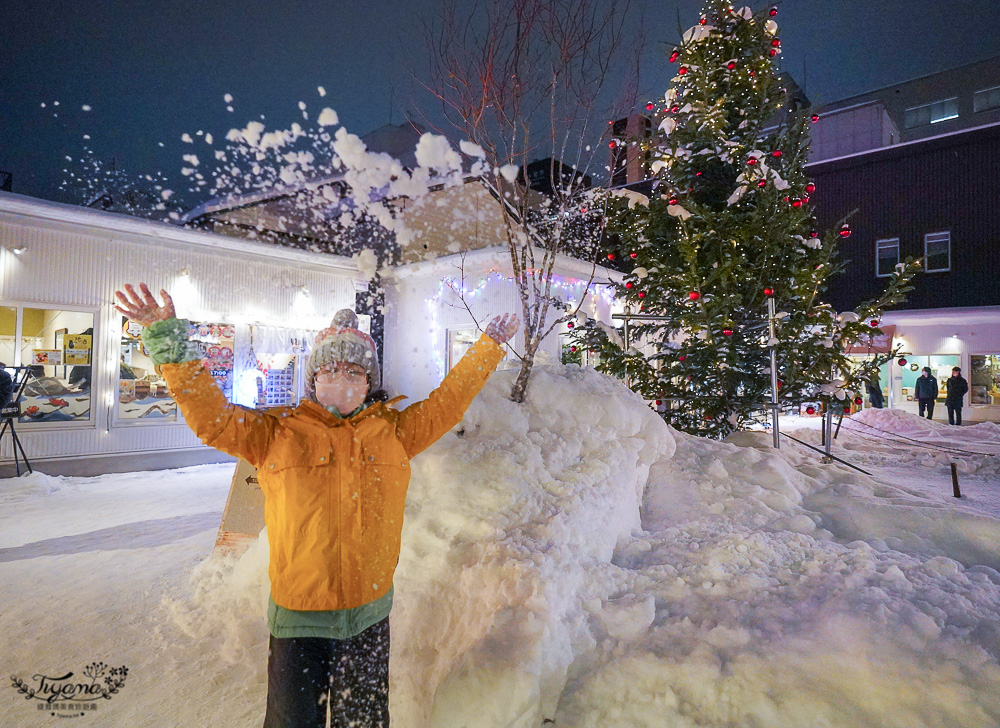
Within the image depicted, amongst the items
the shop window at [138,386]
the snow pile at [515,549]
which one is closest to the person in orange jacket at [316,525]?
the snow pile at [515,549]

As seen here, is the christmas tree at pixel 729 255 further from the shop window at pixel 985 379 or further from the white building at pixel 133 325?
the shop window at pixel 985 379

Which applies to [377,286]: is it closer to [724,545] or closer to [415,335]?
[415,335]

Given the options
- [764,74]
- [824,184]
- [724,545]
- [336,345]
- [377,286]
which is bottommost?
[724,545]

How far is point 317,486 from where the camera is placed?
6.07 feet

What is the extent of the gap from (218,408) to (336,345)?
0.51m

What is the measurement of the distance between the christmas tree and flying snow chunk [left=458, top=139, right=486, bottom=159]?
8.36 feet

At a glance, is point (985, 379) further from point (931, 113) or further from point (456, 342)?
point (456, 342)

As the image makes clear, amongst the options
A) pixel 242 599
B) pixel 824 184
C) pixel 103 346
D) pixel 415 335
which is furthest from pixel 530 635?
pixel 824 184

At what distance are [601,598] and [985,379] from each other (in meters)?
20.1

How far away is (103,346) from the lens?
947cm

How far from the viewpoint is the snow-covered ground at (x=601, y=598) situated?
2.11 metres

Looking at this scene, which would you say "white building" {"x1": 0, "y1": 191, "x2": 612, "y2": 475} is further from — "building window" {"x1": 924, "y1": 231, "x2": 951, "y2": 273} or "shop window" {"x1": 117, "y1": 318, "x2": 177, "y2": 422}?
"building window" {"x1": 924, "y1": 231, "x2": 951, "y2": 273}

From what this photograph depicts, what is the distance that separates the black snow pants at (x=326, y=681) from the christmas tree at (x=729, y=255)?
17.0 ft

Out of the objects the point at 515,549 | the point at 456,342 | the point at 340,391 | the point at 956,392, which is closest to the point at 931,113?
the point at 956,392
